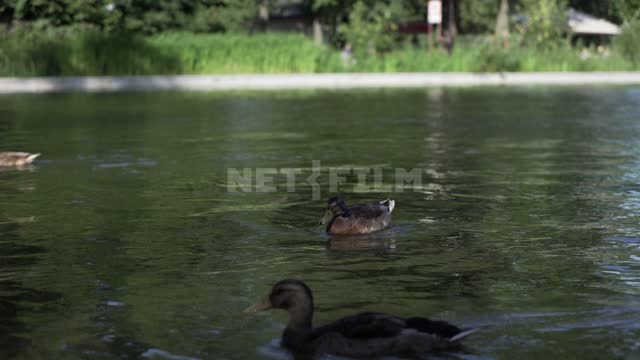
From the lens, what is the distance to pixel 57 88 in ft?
131

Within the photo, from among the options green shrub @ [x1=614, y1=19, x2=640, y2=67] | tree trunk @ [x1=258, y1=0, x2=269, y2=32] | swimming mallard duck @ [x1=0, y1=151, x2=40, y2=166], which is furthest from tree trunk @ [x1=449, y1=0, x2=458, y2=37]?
swimming mallard duck @ [x1=0, y1=151, x2=40, y2=166]

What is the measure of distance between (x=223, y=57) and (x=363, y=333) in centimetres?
3888

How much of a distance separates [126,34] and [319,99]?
45.4 ft

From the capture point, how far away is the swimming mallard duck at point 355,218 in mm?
12352

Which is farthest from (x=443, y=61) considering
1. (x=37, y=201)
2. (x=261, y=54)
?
(x=37, y=201)

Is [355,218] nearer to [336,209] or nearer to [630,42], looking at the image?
[336,209]

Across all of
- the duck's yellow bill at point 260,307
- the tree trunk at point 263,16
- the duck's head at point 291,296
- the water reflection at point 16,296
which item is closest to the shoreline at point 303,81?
the tree trunk at point 263,16

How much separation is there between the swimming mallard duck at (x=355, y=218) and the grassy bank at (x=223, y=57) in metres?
32.2

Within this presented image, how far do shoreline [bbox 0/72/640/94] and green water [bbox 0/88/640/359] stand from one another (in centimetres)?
1537

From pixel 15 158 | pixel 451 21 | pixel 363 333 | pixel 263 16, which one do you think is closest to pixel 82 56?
pixel 263 16

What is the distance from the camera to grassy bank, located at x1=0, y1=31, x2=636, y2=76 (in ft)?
145

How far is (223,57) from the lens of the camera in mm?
46094

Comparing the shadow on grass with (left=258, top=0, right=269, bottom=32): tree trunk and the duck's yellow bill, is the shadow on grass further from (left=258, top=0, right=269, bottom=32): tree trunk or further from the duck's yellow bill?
the duck's yellow bill

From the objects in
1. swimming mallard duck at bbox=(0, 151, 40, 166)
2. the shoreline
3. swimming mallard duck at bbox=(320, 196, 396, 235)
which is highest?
swimming mallard duck at bbox=(320, 196, 396, 235)
